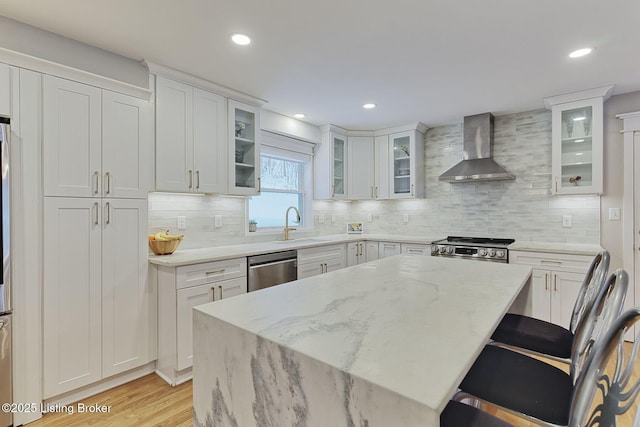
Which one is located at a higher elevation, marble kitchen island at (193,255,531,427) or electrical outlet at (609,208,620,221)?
electrical outlet at (609,208,620,221)

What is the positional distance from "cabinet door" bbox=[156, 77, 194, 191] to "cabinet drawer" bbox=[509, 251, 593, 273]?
10.5 feet

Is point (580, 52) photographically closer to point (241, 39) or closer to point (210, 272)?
point (241, 39)

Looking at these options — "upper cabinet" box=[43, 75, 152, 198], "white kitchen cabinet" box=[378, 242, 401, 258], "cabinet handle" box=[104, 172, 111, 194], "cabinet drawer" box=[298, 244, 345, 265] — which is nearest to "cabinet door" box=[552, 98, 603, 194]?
"white kitchen cabinet" box=[378, 242, 401, 258]

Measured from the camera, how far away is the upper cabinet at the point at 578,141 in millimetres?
3125

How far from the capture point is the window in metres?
3.91

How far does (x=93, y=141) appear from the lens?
2238 millimetres

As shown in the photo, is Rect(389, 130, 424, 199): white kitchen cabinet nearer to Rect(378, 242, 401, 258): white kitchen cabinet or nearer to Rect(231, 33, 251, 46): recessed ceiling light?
Rect(378, 242, 401, 258): white kitchen cabinet

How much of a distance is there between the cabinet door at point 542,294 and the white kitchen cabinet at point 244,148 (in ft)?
9.53

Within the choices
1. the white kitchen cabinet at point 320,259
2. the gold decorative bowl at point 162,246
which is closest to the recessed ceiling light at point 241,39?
the gold decorative bowl at point 162,246

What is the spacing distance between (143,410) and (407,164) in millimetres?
3791

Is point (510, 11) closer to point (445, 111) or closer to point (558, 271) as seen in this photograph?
point (445, 111)

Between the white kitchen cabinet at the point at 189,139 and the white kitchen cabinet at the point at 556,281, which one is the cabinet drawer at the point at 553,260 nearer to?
the white kitchen cabinet at the point at 556,281

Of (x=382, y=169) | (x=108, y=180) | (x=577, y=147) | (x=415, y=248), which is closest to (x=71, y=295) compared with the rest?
(x=108, y=180)

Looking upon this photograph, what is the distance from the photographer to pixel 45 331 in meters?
2.02
